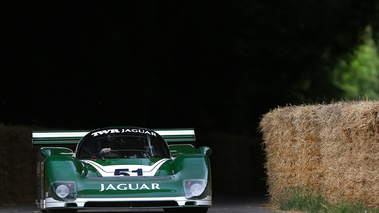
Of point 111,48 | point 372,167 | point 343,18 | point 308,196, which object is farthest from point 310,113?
point 343,18

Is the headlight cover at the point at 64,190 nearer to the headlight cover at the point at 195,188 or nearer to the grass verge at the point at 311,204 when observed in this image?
the headlight cover at the point at 195,188

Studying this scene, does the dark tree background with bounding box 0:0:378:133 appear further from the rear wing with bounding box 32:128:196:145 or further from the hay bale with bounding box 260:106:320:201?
the rear wing with bounding box 32:128:196:145

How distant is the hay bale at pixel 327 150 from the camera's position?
456 inches

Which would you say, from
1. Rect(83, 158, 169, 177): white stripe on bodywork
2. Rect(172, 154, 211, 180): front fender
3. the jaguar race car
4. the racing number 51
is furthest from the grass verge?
the racing number 51

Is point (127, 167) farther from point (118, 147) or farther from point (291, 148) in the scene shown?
point (291, 148)

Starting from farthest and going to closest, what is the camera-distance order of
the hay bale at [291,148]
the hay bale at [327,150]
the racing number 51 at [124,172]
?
the hay bale at [291,148] < the hay bale at [327,150] < the racing number 51 at [124,172]

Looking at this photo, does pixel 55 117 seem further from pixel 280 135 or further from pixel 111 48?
pixel 280 135

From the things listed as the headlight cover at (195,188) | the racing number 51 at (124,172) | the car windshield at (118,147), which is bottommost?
the headlight cover at (195,188)

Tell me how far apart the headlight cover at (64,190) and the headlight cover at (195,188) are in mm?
1487

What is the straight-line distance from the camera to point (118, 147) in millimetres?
12773

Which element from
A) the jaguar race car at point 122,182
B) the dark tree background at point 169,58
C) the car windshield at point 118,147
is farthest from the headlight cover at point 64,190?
the dark tree background at point 169,58

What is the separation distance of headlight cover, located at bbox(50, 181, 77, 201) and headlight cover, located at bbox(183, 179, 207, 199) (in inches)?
58.5

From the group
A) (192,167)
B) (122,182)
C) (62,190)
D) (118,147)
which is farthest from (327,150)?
(62,190)

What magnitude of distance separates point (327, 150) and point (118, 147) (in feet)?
11.3
